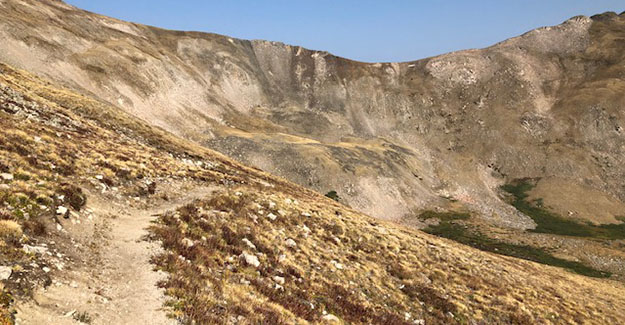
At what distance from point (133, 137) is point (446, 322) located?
3755 cm

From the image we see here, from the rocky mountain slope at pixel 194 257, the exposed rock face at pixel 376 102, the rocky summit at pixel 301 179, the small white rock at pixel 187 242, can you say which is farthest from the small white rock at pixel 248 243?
the exposed rock face at pixel 376 102

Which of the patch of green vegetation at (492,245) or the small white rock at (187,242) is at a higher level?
the small white rock at (187,242)

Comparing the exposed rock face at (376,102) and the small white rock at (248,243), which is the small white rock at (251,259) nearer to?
the small white rock at (248,243)

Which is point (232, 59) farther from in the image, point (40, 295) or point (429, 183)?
point (40, 295)

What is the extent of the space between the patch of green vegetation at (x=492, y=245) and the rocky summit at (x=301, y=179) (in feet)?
1.80

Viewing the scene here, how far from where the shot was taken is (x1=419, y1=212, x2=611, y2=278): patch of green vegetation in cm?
5633

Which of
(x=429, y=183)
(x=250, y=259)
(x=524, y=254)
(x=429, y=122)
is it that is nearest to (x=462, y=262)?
(x=250, y=259)

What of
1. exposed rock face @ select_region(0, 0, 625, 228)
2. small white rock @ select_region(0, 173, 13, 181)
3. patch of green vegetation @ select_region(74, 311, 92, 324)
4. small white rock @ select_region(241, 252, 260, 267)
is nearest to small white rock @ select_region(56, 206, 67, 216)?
small white rock @ select_region(0, 173, 13, 181)

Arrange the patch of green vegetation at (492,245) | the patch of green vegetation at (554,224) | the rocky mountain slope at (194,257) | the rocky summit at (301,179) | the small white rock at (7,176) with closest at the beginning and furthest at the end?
the rocky mountain slope at (194,257) < the rocky summit at (301,179) < the small white rock at (7,176) < the patch of green vegetation at (492,245) < the patch of green vegetation at (554,224)

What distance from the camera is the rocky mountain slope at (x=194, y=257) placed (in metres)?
10.9

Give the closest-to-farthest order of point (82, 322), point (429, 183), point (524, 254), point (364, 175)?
point (82, 322)
point (524, 254)
point (364, 175)
point (429, 183)

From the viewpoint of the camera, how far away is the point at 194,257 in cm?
1533

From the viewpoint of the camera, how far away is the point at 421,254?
1193 inches

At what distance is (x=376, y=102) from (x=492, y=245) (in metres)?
83.6
